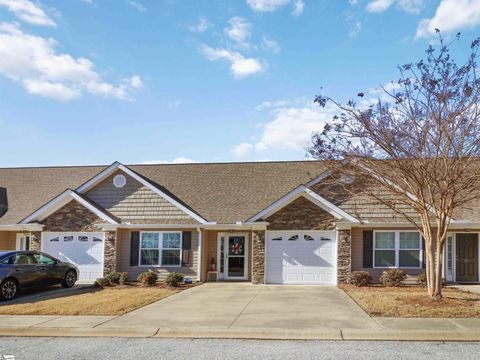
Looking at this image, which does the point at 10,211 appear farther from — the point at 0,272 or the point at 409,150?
the point at 409,150

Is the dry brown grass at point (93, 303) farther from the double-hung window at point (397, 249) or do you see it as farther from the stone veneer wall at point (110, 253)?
the double-hung window at point (397, 249)

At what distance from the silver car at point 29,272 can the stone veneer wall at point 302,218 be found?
8305mm

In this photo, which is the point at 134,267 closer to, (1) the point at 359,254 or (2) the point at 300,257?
(2) the point at 300,257

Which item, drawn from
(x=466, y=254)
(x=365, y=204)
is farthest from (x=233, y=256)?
(x=466, y=254)

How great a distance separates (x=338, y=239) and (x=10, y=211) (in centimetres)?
1586

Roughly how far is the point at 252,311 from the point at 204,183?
12512 mm

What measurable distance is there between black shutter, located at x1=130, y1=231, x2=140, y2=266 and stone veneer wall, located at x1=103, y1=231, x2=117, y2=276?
0.74 metres

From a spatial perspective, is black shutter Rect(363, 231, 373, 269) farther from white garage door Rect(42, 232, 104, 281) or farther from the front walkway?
white garage door Rect(42, 232, 104, 281)

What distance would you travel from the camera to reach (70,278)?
1905 centimetres

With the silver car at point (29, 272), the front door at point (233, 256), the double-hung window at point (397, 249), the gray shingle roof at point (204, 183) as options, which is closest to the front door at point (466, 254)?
the double-hung window at point (397, 249)

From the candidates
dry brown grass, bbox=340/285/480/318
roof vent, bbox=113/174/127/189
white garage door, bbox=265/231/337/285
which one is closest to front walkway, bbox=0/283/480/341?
dry brown grass, bbox=340/285/480/318

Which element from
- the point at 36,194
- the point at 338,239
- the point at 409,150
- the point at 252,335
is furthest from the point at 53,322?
the point at 36,194

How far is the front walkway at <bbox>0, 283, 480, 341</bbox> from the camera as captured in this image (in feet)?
32.8

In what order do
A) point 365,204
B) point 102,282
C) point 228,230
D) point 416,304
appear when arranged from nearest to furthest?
point 416,304 < point 102,282 < point 365,204 < point 228,230
